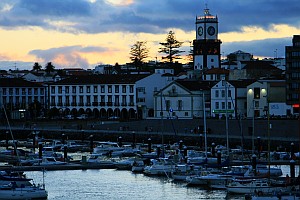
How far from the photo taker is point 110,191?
5547 centimetres

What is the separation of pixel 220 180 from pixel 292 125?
3318cm

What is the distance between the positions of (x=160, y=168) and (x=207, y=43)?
77.9 meters

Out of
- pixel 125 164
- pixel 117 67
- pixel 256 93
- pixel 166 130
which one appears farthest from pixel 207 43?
pixel 125 164

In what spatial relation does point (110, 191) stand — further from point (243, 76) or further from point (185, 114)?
point (243, 76)

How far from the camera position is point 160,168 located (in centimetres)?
6231

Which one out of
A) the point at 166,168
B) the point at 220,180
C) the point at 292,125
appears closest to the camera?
the point at 220,180

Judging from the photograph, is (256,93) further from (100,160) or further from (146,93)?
A: (100,160)

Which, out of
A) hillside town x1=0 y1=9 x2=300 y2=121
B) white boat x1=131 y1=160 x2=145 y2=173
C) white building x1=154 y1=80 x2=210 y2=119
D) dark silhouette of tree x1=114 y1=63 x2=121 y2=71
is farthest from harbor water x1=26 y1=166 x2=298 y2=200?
dark silhouette of tree x1=114 y1=63 x2=121 y2=71

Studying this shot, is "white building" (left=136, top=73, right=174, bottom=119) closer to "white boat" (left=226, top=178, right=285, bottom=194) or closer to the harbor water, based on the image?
the harbor water

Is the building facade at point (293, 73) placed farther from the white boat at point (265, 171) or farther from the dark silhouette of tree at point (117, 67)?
the dark silhouette of tree at point (117, 67)

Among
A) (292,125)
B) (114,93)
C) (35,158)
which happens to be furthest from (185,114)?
(35,158)

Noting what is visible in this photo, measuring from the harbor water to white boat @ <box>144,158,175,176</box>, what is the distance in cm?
56

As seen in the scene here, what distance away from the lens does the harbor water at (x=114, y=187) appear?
5294 centimetres

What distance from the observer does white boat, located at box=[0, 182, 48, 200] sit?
1975 inches
